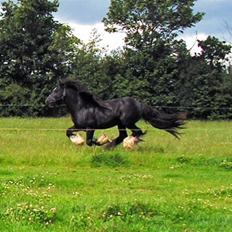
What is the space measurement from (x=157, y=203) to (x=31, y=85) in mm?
36693

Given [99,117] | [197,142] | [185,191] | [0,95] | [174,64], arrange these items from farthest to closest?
[174,64] < [0,95] < [197,142] < [99,117] < [185,191]

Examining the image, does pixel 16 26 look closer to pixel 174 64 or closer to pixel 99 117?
pixel 174 64

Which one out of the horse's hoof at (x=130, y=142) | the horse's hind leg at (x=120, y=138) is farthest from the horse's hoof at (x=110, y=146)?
the horse's hoof at (x=130, y=142)

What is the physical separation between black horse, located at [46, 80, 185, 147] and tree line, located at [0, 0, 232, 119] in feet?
77.6

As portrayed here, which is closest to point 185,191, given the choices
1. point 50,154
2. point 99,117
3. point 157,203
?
point 157,203

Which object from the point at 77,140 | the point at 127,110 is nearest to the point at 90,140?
the point at 77,140

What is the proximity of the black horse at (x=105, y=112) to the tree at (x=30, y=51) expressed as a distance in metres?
24.5

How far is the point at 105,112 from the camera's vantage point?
17.9 metres

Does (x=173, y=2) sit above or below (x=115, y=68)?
above

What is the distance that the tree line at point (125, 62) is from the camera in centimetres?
4341

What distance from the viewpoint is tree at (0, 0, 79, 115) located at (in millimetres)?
43156

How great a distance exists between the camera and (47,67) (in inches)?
1759

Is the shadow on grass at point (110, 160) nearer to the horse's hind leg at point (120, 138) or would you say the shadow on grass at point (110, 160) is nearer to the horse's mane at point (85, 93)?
the horse's hind leg at point (120, 138)

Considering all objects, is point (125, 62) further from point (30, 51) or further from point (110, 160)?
point (110, 160)
